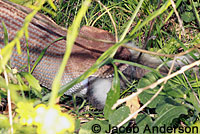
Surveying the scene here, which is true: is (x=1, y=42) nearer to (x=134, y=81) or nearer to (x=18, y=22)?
(x=18, y=22)

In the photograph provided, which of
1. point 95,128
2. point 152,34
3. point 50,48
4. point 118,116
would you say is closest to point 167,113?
point 118,116

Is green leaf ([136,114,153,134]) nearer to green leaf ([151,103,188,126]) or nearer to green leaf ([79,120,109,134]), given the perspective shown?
green leaf ([151,103,188,126])

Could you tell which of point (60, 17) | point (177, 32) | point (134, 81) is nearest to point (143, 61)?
point (134, 81)

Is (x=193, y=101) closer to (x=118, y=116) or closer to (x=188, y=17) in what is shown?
(x=118, y=116)

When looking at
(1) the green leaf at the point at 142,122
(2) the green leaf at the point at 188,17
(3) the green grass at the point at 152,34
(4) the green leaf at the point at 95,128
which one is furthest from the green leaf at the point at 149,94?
(2) the green leaf at the point at 188,17

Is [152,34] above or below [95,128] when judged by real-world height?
above

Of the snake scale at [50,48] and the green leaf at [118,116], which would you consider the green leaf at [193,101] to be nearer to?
the green leaf at [118,116]

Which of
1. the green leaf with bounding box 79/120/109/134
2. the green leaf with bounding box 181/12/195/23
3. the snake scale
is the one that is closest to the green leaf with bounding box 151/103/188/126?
the green leaf with bounding box 79/120/109/134

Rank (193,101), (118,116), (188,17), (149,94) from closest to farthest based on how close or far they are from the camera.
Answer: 1. (118,116)
2. (193,101)
3. (149,94)
4. (188,17)
